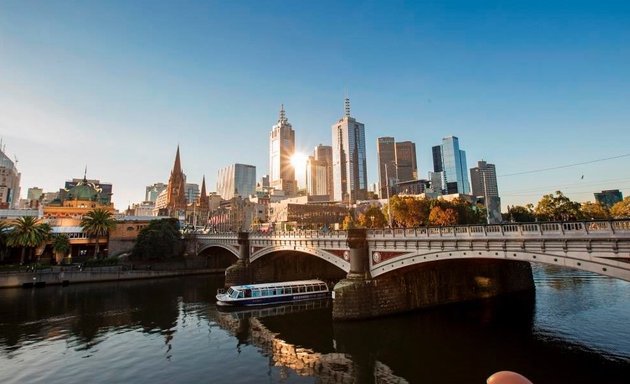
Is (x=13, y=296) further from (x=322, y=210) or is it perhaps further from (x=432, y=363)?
(x=322, y=210)

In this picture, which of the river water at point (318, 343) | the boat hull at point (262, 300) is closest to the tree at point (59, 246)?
the river water at point (318, 343)

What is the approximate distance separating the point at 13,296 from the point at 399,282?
6308cm

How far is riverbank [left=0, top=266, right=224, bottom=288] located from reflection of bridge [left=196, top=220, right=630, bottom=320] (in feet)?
88.1

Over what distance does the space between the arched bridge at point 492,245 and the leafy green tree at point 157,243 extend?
50187 millimetres

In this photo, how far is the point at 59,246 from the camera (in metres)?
79.1

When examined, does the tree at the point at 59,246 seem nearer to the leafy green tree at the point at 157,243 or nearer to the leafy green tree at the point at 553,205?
the leafy green tree at the point at 157,243

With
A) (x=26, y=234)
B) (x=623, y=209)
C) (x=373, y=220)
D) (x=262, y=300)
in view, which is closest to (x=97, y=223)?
(x=26, y=234)

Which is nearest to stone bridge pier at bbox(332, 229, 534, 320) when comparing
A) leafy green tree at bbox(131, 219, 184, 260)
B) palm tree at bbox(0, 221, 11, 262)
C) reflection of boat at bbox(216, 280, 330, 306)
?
reflection of boat at bbox(216, 280, 330, 306)

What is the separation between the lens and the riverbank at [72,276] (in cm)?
6612

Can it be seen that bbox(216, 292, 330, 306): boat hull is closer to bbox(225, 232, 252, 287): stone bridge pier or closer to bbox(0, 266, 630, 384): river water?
bbox(0, 266, 630, 384): river water

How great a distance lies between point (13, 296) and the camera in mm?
57281

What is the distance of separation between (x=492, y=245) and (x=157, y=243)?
258ft

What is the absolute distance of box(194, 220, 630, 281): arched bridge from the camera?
70.7ft

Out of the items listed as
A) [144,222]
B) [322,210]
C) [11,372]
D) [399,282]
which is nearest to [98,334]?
[11,372]
